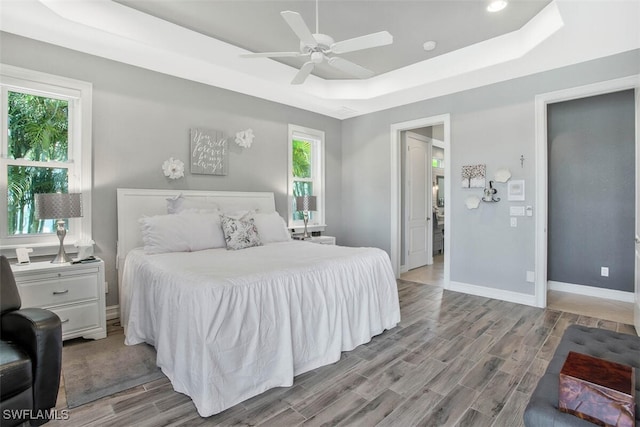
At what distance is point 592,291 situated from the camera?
4426mm

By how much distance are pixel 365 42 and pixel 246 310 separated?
207cm

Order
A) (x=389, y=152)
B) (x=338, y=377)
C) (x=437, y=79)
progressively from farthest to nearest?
(x=389, y=152) < (x=437, y=79) < (x=338, y=377)

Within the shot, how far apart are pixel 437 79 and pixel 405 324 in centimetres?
296

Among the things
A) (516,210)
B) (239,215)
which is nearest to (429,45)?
(516,210)

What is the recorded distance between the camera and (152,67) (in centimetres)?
356

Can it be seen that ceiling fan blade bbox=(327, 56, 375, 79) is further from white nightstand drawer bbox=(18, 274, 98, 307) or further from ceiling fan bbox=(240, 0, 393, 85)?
white nightstand drawer bbox=(18, 274, 98, 307)

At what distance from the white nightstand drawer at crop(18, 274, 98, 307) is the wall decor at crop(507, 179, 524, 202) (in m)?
4.54

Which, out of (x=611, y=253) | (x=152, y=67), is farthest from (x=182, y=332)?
(x=611, y=253)

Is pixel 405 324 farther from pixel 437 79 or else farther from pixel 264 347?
pixel 437 79

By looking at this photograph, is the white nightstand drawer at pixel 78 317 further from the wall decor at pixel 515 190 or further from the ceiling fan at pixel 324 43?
the wall decor at pixel 515 190

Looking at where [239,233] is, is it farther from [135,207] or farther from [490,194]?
[490,194]

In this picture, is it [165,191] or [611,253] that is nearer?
[165,191]

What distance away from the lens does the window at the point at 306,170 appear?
5098mm

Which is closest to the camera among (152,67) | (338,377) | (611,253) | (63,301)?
(338,377)
